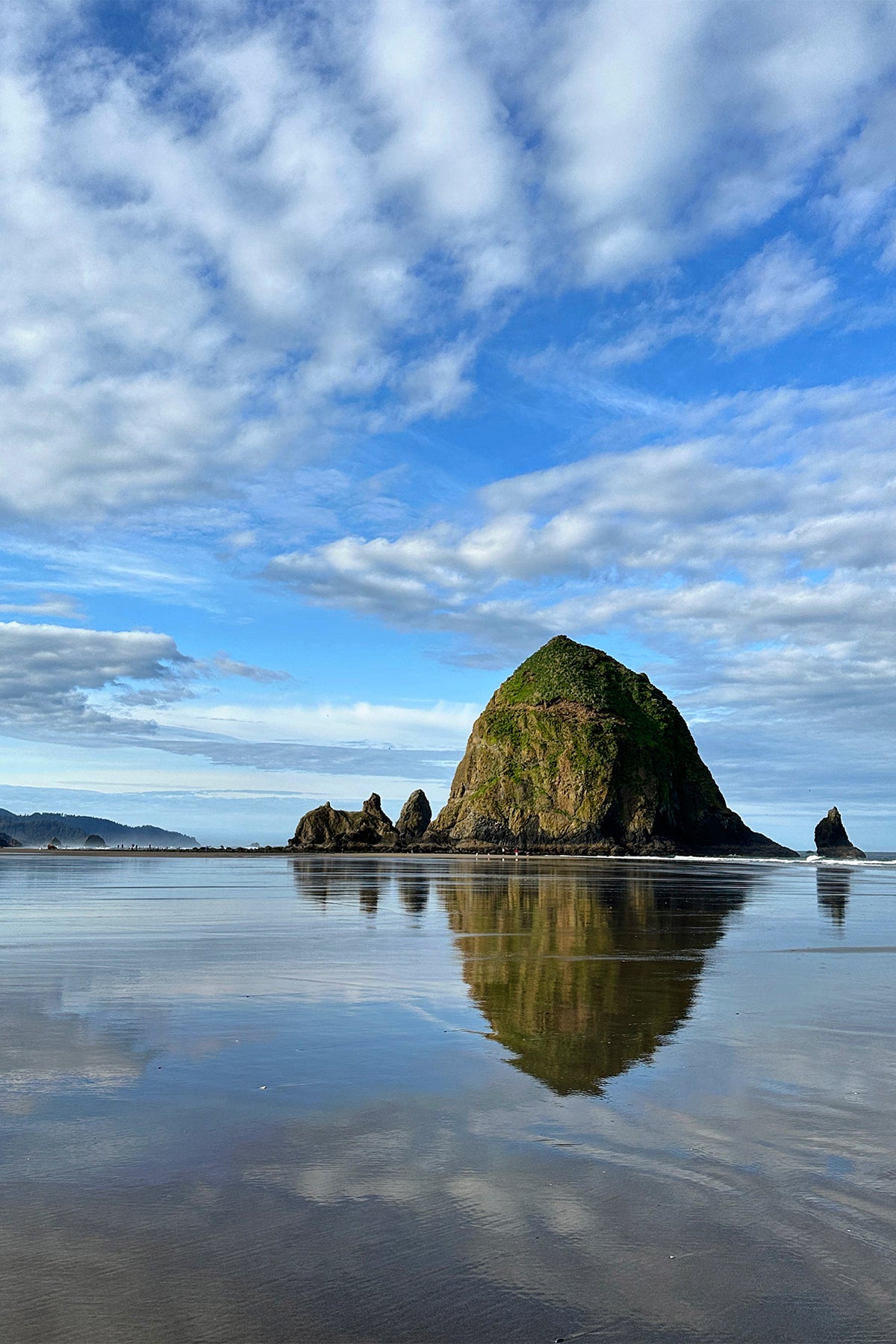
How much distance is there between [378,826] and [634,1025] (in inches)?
4548

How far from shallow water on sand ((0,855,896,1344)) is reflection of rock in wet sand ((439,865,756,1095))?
0.25 feet

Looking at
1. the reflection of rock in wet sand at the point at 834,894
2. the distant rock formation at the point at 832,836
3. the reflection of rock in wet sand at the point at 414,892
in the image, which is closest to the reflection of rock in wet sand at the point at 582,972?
the reflection of rock in wet sand at the point at 414,892

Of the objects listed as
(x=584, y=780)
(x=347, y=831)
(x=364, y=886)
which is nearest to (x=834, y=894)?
(x=364, y=886)

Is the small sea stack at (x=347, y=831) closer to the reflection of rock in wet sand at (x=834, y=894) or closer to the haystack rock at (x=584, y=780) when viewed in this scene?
the haystack rock at (x=584, y=780)

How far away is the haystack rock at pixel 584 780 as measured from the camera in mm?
128500

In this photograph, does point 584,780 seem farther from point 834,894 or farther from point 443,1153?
point 443,1153

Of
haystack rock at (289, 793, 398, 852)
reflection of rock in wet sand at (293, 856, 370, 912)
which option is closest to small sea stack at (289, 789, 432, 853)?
haystack rock at (289, 793, 398, 852)

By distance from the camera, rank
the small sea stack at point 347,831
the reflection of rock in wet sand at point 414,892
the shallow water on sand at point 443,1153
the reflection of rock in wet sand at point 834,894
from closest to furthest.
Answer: the shallow water on sand at point 443,1153, the reflection of rock in wet sand at point 834,894, the reflection of rock in wet sand at point 414,892, the small sea stack at point 347,831

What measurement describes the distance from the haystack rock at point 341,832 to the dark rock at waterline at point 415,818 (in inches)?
500

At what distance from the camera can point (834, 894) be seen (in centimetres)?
3484

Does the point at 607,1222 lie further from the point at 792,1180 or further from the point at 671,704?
the point at 671,704

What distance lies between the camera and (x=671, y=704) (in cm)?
15975

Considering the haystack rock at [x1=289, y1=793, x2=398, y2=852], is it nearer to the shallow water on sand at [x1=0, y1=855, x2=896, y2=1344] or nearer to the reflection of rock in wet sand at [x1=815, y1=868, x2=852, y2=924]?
the reflection of rock in wet sand at [x1=815, y1=868, x2=852, y2=924]

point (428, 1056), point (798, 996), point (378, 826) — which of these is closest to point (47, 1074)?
point (428, 1056)
